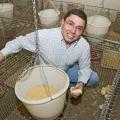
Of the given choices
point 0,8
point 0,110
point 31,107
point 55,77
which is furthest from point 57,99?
point 0,8

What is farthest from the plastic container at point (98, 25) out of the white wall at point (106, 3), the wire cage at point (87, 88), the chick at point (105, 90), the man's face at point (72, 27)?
the man's face at point (72, 27)

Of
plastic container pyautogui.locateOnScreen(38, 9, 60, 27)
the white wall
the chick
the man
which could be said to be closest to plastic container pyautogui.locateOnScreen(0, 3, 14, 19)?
plastic container pyautogui.locateOnScreen(38, 9, 60, 27)

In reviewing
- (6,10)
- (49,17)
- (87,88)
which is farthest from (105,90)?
(6,10)

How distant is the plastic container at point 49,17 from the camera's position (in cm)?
275

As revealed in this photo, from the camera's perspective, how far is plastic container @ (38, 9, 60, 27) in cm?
275

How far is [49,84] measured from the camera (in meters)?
1.87

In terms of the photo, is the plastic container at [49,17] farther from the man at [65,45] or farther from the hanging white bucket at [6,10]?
the man at [65,45]

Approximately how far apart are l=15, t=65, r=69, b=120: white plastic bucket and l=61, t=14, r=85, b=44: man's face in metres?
0.25

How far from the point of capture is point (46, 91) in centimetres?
179

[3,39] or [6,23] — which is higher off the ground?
[6,23]

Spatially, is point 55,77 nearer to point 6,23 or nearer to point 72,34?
point 72,34

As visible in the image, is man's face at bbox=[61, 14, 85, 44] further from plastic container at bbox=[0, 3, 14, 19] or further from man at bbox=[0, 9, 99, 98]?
plastic container at bbox=[0, 3, 14, 19]

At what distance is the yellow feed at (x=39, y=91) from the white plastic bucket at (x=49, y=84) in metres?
0.02

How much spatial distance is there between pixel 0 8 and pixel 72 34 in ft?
4.65
